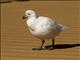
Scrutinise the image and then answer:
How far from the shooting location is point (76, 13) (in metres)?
8.80

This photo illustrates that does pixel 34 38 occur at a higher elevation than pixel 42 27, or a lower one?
lower

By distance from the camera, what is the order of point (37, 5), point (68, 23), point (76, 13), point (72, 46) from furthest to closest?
point (37, 5)
point (76, 13)
point (68, 23)
point (72, 46)

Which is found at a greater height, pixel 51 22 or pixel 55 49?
pixel 51 22

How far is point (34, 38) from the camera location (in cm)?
609

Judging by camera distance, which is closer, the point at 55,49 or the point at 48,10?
the point at 55,49

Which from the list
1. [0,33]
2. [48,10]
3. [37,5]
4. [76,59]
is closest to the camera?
[76,59]

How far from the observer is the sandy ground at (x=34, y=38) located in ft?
16.2

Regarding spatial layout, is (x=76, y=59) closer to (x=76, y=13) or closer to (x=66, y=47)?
(x=66, y=47)

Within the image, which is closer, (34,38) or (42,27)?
(42,27)

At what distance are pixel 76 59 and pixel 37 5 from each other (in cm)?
608

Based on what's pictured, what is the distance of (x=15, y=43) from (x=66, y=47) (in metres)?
0.85

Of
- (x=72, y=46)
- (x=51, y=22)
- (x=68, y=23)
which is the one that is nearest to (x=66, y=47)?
(x=72, y=46)

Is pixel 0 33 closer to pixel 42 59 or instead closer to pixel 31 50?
pixel 31 50

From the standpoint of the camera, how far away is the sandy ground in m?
4.94
